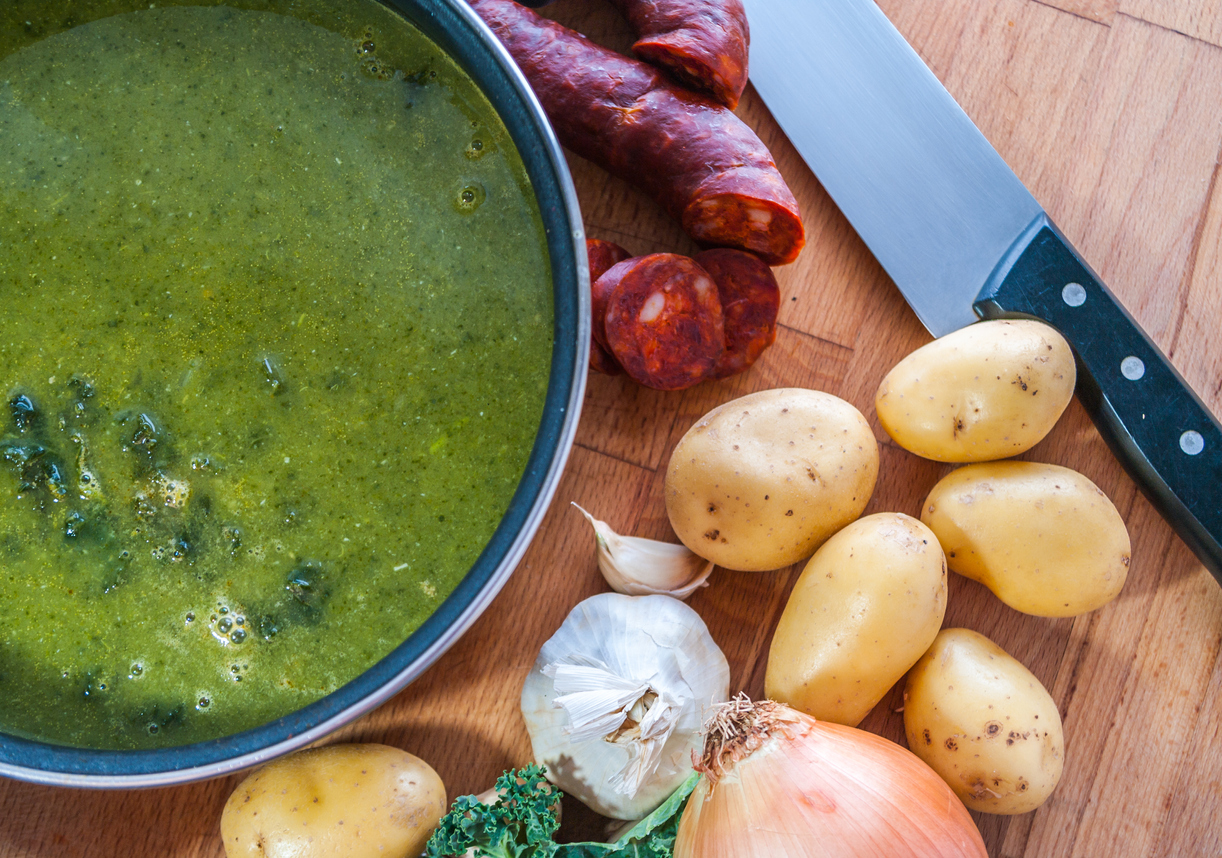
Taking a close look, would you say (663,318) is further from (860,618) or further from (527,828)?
(527,828)

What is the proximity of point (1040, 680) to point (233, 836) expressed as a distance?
0.98 m

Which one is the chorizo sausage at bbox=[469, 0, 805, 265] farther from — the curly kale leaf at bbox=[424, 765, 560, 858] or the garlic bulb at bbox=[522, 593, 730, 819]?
the curly kale leaf at bbox=[424, 765, 560, 858]

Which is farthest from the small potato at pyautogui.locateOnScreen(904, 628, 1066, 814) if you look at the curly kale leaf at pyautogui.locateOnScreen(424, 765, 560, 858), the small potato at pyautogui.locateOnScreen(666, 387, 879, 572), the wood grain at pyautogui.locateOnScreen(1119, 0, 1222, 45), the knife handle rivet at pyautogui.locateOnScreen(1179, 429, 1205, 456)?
the wood grain at pyautogui.locateOnScreen(1119, 0, 1222, 45)

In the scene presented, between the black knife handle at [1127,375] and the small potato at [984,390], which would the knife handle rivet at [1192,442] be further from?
the small potato at [984,390]

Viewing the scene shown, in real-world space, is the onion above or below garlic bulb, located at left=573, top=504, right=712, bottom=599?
below

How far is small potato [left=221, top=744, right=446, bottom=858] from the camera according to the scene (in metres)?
0.95

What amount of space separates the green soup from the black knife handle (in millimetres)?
595

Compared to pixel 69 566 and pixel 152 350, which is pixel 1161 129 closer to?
pixel 152 350

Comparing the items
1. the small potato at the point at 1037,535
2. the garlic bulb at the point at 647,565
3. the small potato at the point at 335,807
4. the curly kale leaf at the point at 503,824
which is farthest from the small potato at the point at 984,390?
the small potato at the point at 335,807

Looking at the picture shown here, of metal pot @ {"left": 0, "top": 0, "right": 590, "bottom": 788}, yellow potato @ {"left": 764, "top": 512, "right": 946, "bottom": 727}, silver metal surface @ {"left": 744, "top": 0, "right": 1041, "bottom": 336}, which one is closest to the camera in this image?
metal pot @ {"left": 0, "top": 0, "right": 590, "bottom": 788}

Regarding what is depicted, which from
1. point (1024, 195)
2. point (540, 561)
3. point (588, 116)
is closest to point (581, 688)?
point (540, 561)

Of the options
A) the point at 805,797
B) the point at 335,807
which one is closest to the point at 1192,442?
the point at 805,797

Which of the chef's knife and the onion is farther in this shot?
the chef's knife

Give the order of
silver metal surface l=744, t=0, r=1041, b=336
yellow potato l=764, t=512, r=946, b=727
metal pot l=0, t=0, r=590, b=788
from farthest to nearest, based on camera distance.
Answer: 1. silver metal surface l=744, t=0, r=1041, b=336
2. yellow potato l=764, t=512, r=946, b=727
3. metal pot l=0, t=0, r=590, b=788
